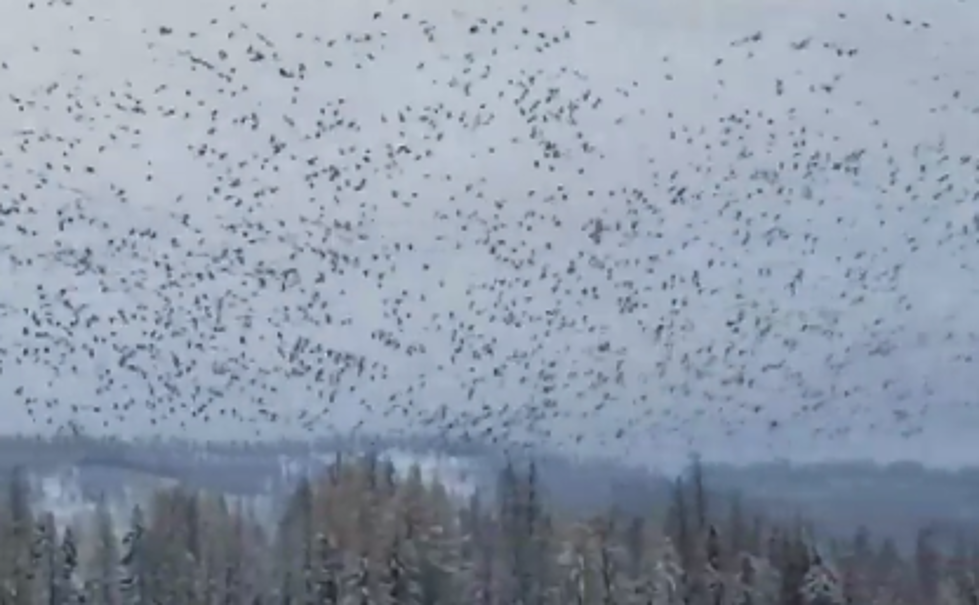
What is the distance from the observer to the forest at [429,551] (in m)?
12.7

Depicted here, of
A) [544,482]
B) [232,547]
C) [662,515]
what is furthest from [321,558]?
[662,515]

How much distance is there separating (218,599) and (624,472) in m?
3.15

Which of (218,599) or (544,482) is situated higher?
(544,482)

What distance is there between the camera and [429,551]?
1298 cm

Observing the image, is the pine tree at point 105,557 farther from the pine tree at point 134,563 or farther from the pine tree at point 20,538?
the pine tree at point 20,538

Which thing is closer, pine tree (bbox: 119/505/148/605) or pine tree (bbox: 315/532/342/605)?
pine tree (bbox: 119/505/148/605)

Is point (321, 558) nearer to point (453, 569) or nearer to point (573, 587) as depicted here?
point (453, 569)

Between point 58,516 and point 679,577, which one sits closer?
point 58,516

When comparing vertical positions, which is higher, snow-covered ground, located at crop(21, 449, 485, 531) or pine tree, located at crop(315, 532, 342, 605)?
snow-covered ground, located at crop(21, 449, 485, 531)

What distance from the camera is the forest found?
12711 millimetres

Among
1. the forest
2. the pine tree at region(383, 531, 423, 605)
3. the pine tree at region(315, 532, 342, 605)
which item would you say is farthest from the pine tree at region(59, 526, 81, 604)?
the pine tree at region(383, 531, 423, 605)

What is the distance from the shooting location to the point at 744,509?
1312 cm

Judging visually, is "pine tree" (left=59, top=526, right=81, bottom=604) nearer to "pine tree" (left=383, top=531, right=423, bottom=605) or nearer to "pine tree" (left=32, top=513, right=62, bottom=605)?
"pine tree" (left=32, top=513, right=62, bottom=605)

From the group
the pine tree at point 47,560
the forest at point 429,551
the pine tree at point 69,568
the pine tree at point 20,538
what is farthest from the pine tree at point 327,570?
the pine tree at point 20,538
